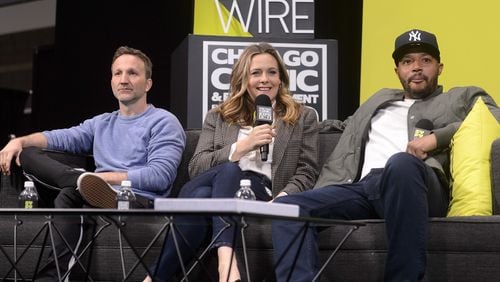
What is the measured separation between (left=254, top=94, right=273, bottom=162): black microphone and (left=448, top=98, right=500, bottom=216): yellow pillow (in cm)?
72

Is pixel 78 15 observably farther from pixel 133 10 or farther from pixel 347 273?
pixel 347 273

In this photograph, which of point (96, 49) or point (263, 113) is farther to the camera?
point (96, 49)

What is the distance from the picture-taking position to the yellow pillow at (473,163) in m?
3.52

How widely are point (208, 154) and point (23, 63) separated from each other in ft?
28.0

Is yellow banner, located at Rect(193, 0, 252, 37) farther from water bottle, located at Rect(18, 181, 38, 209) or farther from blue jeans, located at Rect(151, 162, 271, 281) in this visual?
water bottle, located at Rect(18, 181, 38, 209)

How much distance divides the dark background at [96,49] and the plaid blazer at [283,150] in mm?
3772

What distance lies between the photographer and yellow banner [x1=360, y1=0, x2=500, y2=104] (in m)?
5.37

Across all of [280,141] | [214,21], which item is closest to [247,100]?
[280,141]

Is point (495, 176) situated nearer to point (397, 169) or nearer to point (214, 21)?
point (397, 169)

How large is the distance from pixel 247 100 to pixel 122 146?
0.60 metres

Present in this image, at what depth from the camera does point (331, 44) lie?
5000 mm

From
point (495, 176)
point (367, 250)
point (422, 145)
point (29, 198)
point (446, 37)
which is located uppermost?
point (446, 37)

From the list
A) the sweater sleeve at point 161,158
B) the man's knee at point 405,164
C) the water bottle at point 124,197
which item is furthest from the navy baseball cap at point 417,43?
the water bottle at point 124,197

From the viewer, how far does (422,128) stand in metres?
3.73
